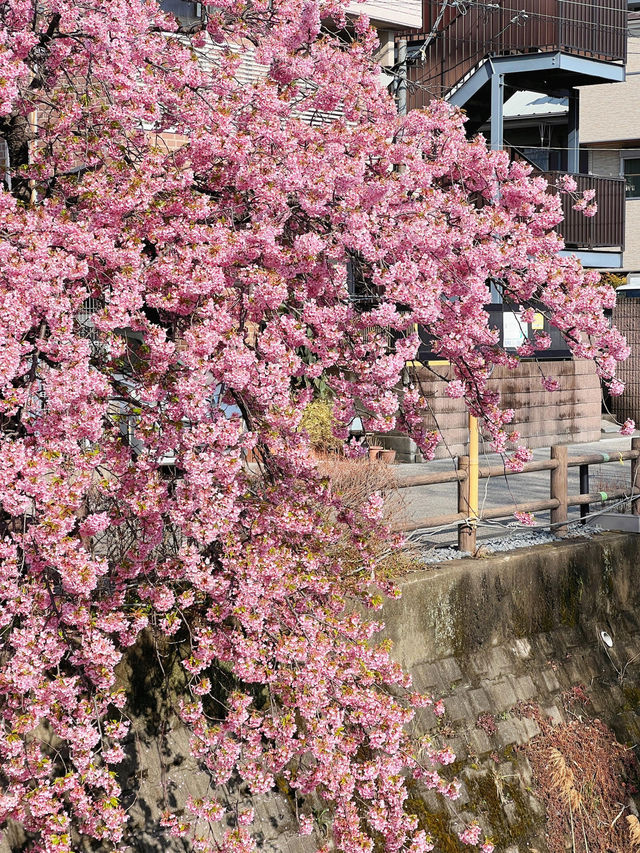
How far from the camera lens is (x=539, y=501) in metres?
9.10

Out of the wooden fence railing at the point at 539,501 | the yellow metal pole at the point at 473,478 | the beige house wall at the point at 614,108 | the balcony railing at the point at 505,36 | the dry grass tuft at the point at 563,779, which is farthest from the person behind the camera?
the beige house wall at the point at 614,108

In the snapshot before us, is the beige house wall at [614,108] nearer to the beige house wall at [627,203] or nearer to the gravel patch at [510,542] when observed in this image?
the beige house wall at [627,203]

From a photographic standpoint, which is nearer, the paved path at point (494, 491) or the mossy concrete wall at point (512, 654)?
the mossy concrete wall at point (512, 654)

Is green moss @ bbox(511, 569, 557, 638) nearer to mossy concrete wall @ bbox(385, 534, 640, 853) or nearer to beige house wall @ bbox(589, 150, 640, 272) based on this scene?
mossy concrete wall @ bbox(385, 534, 640, 853)

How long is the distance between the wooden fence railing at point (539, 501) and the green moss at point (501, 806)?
1804 millimetres

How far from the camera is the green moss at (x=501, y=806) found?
23.0 feet

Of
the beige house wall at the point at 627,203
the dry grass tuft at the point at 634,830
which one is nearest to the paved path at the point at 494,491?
the dry grass tuft at the point at 634,830

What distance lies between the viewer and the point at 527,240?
5.15 meters

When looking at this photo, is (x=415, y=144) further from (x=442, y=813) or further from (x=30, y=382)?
(x=442, y=813)

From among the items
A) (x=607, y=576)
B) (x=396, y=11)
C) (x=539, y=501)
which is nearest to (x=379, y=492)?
(x=539, y=501)

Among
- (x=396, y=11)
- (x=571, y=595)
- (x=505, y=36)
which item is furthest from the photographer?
(x=505, y=36)

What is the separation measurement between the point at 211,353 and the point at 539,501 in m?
5.51

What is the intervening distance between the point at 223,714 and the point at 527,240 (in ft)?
10.4

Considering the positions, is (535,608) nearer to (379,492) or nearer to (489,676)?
(489,676)
